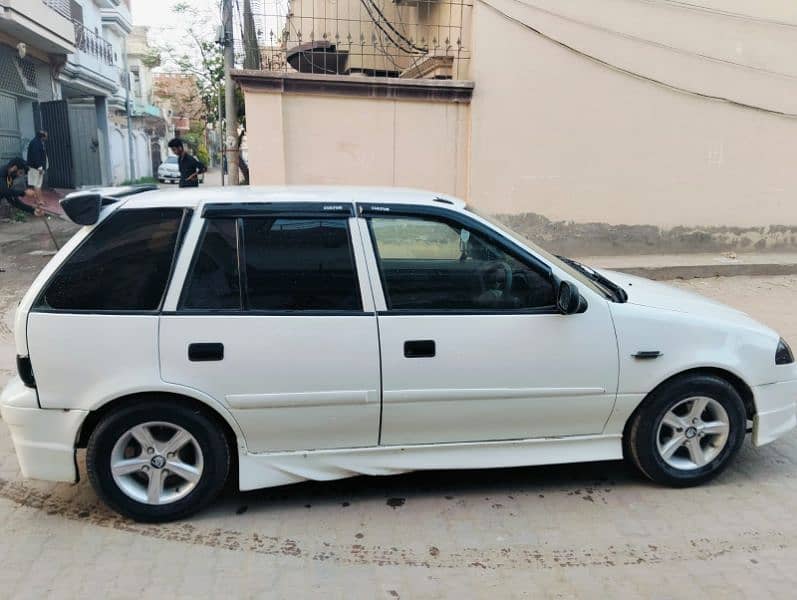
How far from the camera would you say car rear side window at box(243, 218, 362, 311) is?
3.30m

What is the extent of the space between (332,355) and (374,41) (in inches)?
286

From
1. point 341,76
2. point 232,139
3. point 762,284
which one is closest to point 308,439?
point 341,76

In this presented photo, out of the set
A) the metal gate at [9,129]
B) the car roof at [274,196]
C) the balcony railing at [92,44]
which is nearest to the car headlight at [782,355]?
the car roof at [274,196]

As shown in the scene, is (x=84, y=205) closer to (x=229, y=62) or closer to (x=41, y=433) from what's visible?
(x=41, y=433)

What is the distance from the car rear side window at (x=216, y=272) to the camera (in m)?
3.24

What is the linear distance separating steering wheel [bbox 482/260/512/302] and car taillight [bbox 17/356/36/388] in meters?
2.30

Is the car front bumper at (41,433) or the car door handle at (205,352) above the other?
the car door handle at (205,352)

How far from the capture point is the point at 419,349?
330 centimetres

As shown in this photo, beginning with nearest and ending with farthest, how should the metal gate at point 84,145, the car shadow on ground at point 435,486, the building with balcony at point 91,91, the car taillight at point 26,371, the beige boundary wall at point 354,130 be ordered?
the car taillight at point 26,371
the car shadow on ground at point 435,486
the beige boundary wall at point 354,130
the metal gate at point 84,145
the building with balcony at point 91,91

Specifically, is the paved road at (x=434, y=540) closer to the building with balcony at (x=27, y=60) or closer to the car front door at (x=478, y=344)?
the car front door at (x=478, y=344)

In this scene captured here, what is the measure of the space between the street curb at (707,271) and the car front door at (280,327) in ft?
21.9

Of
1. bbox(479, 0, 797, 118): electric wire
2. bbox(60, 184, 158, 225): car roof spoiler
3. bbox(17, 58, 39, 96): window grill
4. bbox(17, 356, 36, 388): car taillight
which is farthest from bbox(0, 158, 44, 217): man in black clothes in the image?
bbox(17, 356, 36, 388): car taillight

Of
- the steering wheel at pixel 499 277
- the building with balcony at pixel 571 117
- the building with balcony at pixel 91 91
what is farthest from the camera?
Answer: the building with balcony at pixel 91 91

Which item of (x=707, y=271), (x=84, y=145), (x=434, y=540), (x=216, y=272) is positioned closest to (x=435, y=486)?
(x=434, y=540)
